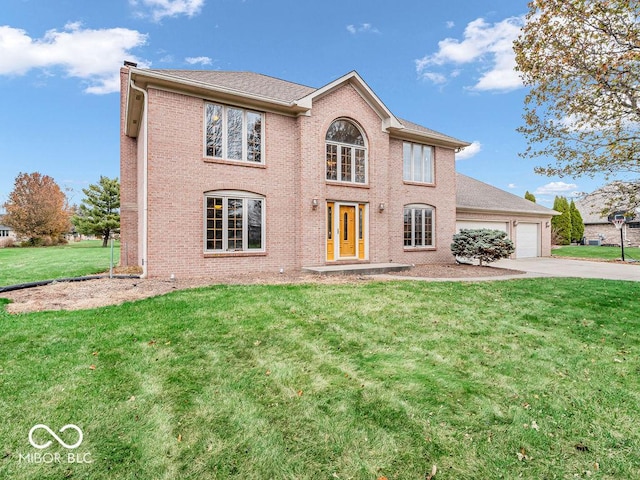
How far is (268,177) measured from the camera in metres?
10.9

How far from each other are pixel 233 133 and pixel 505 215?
15619 mm

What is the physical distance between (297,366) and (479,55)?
17.1 m

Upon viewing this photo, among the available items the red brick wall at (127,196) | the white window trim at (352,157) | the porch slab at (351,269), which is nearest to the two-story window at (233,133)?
the white window trim at (352,157)

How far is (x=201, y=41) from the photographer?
1728cm

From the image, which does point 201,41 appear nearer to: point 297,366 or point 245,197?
point 245,197

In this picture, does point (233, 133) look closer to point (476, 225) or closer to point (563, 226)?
point (476, 225)

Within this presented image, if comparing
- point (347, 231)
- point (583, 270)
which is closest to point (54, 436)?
point (347, 231)

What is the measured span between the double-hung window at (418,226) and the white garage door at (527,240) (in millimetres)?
8031

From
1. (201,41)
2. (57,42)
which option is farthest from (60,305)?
(57,42)

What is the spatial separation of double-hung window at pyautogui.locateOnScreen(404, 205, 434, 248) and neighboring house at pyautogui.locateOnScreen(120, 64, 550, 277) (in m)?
0.04

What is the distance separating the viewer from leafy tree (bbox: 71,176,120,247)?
2891cm

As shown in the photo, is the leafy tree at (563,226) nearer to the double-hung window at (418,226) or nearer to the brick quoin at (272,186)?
the brick quoin at (272,186)

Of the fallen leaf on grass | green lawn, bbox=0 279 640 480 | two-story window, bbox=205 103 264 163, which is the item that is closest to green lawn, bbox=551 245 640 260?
green lawn, bbox=0 279 640 480

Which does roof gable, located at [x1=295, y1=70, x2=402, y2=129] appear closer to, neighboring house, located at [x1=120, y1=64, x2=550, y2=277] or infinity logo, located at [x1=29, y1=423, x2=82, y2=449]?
neighboring house, located at [x1=120, y1=64, x2=550, y2=277]
